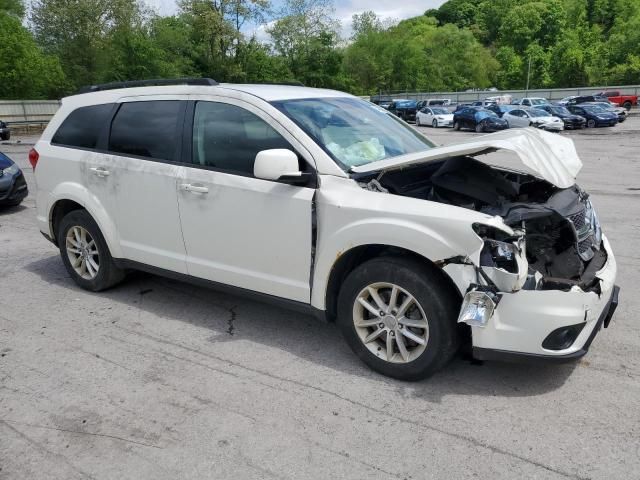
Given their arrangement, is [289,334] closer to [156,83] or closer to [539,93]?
[156,83]

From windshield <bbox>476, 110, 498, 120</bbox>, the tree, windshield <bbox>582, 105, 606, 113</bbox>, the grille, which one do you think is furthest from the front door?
the tree

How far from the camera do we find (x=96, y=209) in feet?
15.9

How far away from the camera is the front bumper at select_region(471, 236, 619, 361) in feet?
9.97

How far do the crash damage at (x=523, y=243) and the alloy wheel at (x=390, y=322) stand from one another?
13.2 inches

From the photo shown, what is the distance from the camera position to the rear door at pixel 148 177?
4309mm

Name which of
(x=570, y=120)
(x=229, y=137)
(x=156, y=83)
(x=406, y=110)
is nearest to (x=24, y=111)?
(x=406, y=110)

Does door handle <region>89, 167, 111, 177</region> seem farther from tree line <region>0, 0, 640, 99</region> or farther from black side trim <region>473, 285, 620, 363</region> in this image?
tree line <region>0, 0, 640, 99</region>

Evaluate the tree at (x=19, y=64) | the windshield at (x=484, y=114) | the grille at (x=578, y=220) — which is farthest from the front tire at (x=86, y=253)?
the tree at (x=19, y=64)

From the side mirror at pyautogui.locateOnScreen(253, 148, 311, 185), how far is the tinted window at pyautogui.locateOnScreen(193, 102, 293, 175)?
0.27 metres

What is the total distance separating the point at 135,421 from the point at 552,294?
2.44 meters

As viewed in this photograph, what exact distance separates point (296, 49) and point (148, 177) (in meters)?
62.7

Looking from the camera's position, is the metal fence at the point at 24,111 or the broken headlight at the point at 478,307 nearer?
the broken headlight at the point at 478,307

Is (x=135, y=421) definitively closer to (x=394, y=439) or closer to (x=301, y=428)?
(x=301, y=428)

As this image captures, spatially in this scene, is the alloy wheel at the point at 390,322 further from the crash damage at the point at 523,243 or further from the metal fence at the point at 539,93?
the metal fence at the point at 539,93
